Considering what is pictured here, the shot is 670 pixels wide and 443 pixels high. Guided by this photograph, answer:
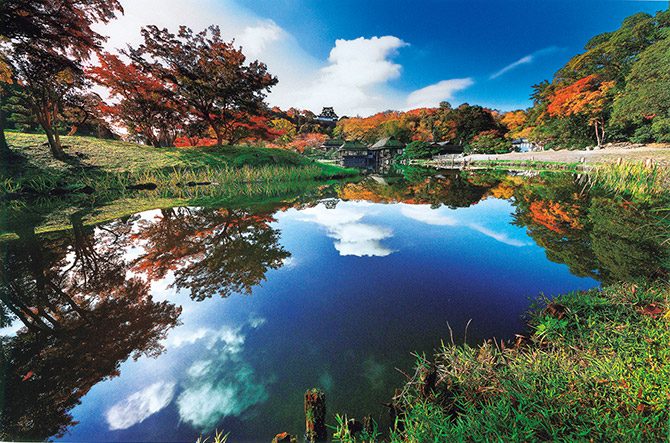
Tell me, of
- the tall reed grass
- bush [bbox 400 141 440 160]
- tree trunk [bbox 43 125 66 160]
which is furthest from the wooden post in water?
bush [bbox 400 141 440 160]

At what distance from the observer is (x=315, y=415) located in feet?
4.47

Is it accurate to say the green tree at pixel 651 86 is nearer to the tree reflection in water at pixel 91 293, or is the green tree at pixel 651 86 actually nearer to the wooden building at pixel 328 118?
the tree reflection in water at pixel 91 293

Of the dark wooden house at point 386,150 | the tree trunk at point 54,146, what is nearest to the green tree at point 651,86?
the dark wooden house at point 386,150

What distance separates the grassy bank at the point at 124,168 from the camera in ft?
32.6

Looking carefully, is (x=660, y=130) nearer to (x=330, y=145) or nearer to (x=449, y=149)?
(x=449, y=149)

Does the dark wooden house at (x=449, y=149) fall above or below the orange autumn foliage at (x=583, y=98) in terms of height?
below

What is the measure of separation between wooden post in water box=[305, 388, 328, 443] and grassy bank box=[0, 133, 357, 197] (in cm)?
1093

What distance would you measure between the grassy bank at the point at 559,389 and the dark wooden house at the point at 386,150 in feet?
130

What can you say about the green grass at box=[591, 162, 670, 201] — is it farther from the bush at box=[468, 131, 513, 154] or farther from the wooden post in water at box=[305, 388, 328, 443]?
the bush at box=[468, 131, 513, 154]

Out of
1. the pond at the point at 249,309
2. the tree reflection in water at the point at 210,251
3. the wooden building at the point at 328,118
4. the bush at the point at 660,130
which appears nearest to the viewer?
the pond at the point at 249,309

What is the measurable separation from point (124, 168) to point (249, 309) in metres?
14.4

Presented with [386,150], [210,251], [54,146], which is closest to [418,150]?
Result: [386,150]

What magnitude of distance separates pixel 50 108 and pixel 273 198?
1255 centimetres

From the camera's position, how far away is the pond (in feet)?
5.28
